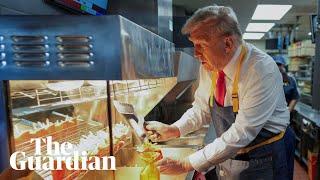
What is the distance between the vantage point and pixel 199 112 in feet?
7.18

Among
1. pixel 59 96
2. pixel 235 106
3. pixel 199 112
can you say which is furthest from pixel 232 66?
pixel 59 96

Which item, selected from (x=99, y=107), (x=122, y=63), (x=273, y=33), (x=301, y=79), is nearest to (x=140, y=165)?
(x=99, y=107)

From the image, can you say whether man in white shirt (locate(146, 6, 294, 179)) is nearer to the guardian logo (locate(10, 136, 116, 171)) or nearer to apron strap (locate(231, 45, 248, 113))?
apron strap (locate(231, 45, 248, 113))

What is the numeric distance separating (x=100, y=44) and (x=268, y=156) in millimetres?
1548

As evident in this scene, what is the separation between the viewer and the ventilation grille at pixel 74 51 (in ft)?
2.17

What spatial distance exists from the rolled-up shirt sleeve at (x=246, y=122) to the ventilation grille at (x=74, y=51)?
1.09 m

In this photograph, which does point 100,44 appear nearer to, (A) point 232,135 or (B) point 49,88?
(B) point 49,88

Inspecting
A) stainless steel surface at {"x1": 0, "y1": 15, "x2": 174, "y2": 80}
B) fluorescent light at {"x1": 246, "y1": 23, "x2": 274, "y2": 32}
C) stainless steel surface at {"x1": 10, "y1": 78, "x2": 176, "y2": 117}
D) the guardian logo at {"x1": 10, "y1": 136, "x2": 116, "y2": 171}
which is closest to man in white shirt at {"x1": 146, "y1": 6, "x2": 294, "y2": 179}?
stainless steel surface at {"x1": 10, "y1": 78, "x2": 176, "y2": 117}

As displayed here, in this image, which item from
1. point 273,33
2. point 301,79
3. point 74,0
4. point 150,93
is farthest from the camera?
point 273,33

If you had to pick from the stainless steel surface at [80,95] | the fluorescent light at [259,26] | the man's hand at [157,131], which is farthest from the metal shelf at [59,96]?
the fluorescent light at [259,26]

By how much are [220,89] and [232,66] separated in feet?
0.58

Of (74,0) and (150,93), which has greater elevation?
(74,0)

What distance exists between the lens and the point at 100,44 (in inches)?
25.6

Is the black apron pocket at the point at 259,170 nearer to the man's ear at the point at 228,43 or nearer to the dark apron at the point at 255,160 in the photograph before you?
the dark apron at the point at 255,160
